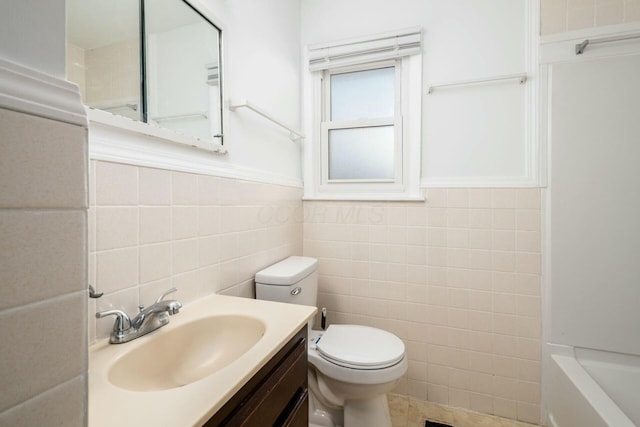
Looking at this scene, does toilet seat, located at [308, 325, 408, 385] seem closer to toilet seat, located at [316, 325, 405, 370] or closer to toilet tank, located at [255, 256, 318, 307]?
toilet seat, located at [316, 325, 405, 370]

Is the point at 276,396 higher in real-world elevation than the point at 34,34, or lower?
lower

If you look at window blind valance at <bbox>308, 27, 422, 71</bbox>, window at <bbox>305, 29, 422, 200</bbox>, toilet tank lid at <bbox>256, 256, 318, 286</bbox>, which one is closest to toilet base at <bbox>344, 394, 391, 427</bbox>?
toilet tank lid at <bbox>256, 256, 318, 286</bbox>

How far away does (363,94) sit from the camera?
1.92 meters

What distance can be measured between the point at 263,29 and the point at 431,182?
1.29 metres

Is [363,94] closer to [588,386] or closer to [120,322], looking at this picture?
[120,322]

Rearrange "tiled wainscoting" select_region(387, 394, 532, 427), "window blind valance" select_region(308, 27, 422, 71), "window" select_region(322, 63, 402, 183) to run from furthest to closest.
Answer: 1. "window" select_region(322, 63, 402, 183)
2. "window blind valance" select_region(308, 27, 422, 71)
3. "tiled wainscoting" select_region(387, 394, 532, 427)

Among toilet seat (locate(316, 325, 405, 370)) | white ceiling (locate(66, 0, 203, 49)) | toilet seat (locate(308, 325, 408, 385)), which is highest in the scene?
white ceiling (locate(66, 0, 203, 49))

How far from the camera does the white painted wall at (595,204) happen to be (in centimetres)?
138

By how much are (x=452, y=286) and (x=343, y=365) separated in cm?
84

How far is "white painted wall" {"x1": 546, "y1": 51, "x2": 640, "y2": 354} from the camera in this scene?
4.52ft

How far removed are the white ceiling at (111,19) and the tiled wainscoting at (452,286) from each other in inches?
50.2

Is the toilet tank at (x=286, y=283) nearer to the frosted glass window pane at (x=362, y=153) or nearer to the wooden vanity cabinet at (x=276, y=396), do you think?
the wooden vanity cabinet at (x=276, y=396)

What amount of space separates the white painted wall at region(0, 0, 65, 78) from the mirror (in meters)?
0.51

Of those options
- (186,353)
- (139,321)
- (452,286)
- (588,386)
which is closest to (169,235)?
(139,321)
